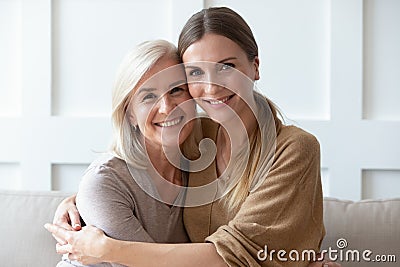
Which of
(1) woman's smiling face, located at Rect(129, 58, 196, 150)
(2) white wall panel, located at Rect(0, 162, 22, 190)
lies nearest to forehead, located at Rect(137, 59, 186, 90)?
(1) woman's smiling face, located at Rect(129, 58, 196, 150)

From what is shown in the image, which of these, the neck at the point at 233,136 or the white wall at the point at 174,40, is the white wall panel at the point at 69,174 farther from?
the neck at the point at 233,136

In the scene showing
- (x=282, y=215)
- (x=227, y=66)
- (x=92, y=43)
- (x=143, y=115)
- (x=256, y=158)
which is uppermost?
(x=92, y=43)

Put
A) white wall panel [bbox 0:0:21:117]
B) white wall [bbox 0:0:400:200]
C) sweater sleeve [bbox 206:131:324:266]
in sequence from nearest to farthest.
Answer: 1. sweater sleeve [bbox 206:131:324:266]
2. white wall [bbox 0:0:400:200]
3. white wall panel [bbox 0:0:21:117]

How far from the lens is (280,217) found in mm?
1594

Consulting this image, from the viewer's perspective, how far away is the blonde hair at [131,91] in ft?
5.64

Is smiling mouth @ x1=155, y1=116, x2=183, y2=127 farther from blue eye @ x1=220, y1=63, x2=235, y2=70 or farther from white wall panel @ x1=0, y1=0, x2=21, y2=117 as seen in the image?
white wall panel @ x1=0, y1=0, x2=21, y2=117

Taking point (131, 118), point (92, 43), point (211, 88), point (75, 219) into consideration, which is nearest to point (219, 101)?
point (211, 88)

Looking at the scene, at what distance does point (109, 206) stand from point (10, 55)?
0.88m

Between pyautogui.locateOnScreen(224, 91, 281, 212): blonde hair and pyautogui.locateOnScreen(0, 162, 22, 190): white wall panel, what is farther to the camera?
pyautogui.locateOnScreen(0, 162, 22, 190): white wall panel

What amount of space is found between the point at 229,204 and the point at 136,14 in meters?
0.82

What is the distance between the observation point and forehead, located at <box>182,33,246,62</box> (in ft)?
5.45

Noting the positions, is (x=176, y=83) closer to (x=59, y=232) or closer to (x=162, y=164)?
(x=162, y=164)

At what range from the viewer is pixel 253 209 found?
160 cm

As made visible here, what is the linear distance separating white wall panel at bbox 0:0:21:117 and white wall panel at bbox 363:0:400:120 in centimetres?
109
